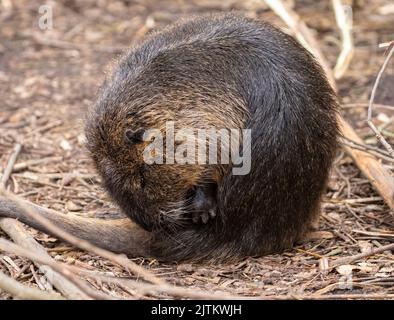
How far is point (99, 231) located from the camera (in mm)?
5176

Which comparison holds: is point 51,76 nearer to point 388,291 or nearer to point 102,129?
point 102,129

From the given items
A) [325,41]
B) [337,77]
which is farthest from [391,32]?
[337,77]

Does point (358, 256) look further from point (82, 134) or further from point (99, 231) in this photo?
point (82, 134)

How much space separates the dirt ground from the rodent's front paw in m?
0.32

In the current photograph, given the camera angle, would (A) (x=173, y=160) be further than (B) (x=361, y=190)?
No

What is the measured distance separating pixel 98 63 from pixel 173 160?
391 centimetres

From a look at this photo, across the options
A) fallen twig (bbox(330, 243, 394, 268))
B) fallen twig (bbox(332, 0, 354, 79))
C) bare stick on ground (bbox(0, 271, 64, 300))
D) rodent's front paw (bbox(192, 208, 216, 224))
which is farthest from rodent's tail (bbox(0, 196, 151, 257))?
fallen twig (bbox(332, 0, 354, 79))

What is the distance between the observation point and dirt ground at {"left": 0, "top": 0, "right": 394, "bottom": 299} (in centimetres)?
479

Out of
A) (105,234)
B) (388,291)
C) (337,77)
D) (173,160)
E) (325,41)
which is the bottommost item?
(388,291)

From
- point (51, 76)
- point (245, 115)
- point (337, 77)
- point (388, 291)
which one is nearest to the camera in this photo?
point (388, 291)

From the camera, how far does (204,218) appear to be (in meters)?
5.07

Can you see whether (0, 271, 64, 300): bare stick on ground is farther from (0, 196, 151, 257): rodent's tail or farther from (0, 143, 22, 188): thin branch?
(0, 143, 22, 188): thin branch

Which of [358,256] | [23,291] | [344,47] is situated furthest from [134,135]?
[344,47]

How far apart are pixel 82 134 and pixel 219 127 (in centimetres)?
219
